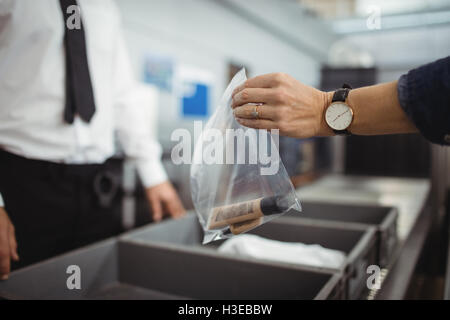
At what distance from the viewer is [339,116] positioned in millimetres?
694

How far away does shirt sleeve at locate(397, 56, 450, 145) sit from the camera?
594mm

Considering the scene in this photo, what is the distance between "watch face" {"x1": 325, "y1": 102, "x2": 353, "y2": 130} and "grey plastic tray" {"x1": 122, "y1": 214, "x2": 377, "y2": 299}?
1.06 feet

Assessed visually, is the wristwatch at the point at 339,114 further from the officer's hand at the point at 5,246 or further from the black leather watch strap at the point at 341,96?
the officer's hand at the point at 5,246

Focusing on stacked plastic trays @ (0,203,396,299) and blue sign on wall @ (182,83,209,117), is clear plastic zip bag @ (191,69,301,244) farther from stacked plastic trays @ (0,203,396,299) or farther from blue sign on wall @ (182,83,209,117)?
blue sign on wall @ (182,83,209,117)

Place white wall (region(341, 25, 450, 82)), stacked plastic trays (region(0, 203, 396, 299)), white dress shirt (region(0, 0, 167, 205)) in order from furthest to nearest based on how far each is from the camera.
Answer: white wall (region(341, 25, 450, 82)) < white dress shirt (region(0, 0, 167, 205)) < stacked plastic trays (region(0, 203, 396, 299))

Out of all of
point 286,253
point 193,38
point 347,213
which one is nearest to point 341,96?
point 286,253

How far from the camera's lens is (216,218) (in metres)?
0.78

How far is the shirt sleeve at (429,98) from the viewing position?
594 mm

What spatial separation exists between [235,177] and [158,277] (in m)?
0.37

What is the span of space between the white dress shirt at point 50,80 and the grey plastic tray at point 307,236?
0.64 feet

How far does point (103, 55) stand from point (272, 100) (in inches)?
30.6

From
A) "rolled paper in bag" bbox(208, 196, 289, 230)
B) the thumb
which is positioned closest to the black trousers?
the thumb

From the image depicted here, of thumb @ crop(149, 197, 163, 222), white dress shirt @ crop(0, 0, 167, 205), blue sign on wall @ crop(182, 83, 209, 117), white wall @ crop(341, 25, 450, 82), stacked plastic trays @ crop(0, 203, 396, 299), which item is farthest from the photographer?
white wall @ crop(341, 25, 450, 82)

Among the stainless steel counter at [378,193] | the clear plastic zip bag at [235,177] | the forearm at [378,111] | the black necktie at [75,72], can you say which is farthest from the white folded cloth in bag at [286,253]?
the black necktie at [75,72]
